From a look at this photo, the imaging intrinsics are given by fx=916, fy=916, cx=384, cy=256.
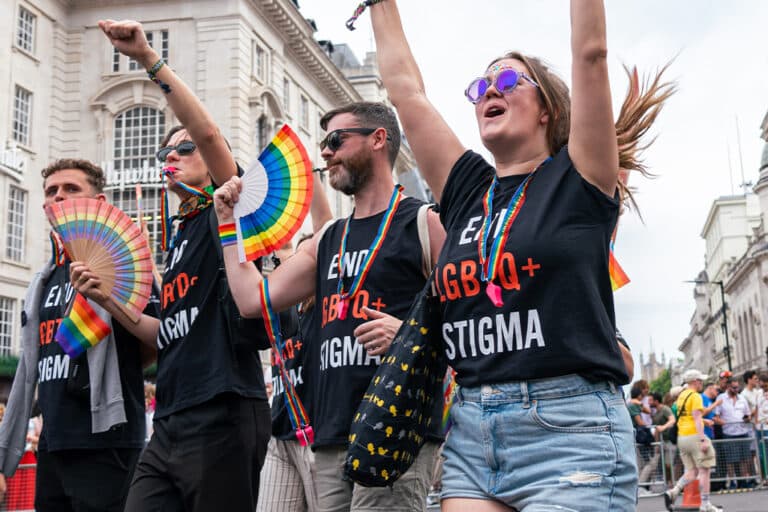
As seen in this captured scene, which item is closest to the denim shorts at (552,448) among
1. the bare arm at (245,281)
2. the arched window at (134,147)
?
the bare arm at (245,281)

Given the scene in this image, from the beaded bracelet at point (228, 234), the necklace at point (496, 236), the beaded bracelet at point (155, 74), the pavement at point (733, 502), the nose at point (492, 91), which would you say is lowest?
the pavement at point (733, 502)

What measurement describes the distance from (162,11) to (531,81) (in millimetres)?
34833

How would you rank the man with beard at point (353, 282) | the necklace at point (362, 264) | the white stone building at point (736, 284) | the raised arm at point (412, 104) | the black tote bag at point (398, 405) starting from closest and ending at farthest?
the black tote bag at point (398, 405) → the raised arm at point (412, 104) → the man with beard at point (353, 282) → the necklace at point (362, 264) → the white stone building at point (736, 284)

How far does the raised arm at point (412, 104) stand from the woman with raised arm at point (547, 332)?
0.35m

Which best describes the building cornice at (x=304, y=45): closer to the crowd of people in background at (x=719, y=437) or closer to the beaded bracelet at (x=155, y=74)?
the crowd of people in background at (x=719, y=437)

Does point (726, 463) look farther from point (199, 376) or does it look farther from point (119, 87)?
point (119, 87)

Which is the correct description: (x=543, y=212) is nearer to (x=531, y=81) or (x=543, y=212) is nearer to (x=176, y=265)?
(x=531, y=81)

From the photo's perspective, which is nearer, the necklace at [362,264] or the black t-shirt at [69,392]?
the necklace at [362,264]

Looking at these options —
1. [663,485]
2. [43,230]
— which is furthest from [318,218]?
[43,230]

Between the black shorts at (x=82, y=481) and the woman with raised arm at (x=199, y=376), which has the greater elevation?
the woman with raised arm at (x=199, y=376)

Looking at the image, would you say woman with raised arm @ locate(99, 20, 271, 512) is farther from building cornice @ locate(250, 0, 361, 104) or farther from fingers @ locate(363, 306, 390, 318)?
building cornice @ locate(250, 0, 361, 104)

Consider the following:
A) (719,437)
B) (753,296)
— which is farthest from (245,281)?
(753,296)

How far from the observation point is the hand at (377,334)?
3.51m

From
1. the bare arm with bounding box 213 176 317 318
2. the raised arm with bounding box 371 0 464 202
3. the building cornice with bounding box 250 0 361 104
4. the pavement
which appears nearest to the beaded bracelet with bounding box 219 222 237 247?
the bare arm with bounding box 213 176 317 318
